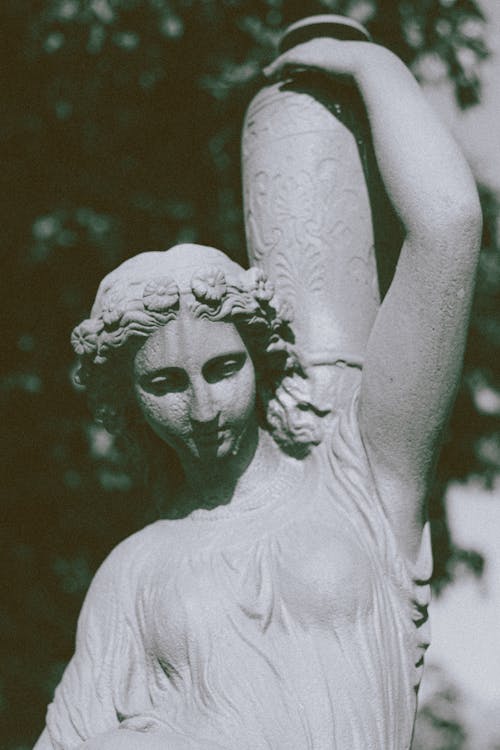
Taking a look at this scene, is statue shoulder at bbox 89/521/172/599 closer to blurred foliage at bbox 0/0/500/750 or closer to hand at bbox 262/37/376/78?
hand at bbox 262/37/376/78

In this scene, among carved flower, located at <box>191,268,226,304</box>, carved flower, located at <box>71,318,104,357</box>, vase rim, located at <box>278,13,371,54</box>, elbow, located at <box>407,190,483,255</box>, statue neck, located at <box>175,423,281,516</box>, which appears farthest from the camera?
vase rim, located at <box>278,13,371,54</box>

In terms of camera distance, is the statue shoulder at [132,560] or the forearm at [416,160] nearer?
the forearm at [416,160]

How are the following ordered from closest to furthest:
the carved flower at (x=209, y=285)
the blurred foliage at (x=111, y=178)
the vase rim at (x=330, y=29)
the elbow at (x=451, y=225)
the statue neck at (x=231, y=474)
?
the elbow at (x=451, y=225)
the carved flower at (x=209, y=285)
the statue neck at (x=231, y=474)
the vase rim at (x=330, y=29)
the blurred foliage at (x=111, y=178)

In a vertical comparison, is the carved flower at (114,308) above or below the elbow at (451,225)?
below

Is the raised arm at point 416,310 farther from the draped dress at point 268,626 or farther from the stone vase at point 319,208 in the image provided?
the stone vase at point 319,208

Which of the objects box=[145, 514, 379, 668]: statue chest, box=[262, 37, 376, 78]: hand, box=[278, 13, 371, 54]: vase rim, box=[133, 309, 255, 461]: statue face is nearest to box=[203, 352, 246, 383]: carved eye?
box=[133, 309, 255, 461]: statue face

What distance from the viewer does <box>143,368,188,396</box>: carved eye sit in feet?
11.3

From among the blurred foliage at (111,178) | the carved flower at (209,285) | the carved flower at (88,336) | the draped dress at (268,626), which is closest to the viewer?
the draped dress at (268,626)

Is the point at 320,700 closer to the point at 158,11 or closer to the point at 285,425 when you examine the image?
the point at 285,425

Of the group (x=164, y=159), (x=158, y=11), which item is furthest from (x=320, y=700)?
(x=158, y=11)

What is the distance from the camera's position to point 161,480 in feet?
12.5

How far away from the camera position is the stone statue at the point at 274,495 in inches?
125

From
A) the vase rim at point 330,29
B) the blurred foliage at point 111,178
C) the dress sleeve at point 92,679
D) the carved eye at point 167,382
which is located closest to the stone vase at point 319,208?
the vase rim at point 330,29

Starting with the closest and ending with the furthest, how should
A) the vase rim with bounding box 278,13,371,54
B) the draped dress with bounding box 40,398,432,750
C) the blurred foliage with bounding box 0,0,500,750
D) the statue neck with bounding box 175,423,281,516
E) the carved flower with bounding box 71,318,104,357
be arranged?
the draped dress with bounding box 40,398,432,750
the carved flower with bounding box 71,318,104,357
the statue neck with bounding box 175,423,281,516
the vase rim with bounding box 278,13,371,54
the blurred foliage with bounding box 0,0,500,750
